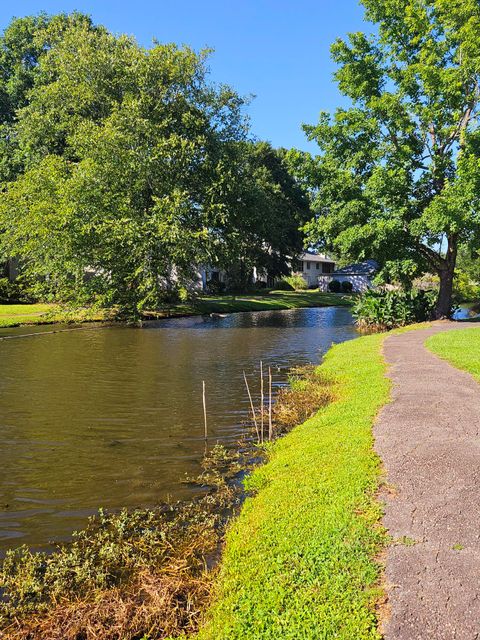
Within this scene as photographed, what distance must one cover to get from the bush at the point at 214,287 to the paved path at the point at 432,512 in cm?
4668

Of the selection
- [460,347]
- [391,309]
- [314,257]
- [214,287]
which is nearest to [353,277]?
[314,257]

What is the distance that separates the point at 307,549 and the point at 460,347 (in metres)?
13.0

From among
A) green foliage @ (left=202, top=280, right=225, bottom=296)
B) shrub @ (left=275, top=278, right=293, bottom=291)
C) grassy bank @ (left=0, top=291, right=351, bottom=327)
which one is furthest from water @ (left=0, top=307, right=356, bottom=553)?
shrub @ (left=275, top=278, right=293, bottom=291)

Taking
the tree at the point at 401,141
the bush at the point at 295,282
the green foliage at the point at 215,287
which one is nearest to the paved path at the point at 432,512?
the tree at the point at 401,141

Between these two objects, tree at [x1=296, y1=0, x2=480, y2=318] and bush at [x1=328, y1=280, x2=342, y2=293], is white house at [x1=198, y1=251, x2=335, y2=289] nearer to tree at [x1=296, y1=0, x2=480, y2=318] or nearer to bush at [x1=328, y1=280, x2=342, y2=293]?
bush at [x1=328, y1=280, x2=342, y2=293]

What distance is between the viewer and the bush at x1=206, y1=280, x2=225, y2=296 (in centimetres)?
5588

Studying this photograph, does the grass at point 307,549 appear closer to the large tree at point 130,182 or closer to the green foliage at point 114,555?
the green foliage at point 114,555

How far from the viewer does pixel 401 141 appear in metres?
24.9

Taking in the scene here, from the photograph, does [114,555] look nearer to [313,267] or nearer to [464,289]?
[464,289]

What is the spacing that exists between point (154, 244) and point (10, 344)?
32.4ft

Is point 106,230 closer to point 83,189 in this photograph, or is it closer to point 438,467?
point 83,189

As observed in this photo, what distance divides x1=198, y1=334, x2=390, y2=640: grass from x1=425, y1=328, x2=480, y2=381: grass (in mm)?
6370

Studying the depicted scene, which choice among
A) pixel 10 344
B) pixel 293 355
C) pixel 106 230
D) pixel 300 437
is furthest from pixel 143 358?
pixel 106 230

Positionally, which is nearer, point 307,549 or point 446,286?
point 307,549
